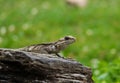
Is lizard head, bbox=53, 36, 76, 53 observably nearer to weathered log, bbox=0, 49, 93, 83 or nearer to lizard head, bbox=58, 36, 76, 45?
lizard head, bbox=58, 36, 76, 45

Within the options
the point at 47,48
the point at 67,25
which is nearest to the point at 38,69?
the point at 47,48

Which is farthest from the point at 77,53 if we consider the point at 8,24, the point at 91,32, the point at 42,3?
the point at 42,3

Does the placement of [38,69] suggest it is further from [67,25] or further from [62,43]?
[67,25]

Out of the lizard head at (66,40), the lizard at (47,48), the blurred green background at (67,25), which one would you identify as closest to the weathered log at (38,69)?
the lizard at (47,48)

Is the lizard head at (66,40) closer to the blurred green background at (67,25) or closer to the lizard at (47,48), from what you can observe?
the lizard at (47,48)

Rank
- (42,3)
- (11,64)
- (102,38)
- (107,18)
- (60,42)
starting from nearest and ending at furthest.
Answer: (11,64), (60,42), (102,38), (107,18), (42,3)

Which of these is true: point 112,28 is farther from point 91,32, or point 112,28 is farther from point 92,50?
point 92,50
